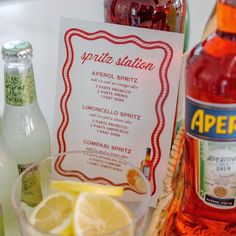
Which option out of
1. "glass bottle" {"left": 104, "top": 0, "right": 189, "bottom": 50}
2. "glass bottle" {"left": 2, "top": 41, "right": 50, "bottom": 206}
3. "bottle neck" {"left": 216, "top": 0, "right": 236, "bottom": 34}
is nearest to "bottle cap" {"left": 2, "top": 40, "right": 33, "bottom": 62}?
"glass bottle" {"left": 2, "top": 41, "right": 50, "bottom": 206}

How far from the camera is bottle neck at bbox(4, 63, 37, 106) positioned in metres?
0.65

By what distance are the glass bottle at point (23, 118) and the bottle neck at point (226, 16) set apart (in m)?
0.23

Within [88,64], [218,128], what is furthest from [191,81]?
[88,64]

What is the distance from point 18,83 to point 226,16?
26 centimetres

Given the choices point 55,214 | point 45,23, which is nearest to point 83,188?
point 55,214

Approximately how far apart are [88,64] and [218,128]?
21cm

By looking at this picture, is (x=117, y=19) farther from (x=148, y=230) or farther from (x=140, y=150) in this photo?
(x=148, y=230)

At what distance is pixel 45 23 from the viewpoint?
42.1 inches

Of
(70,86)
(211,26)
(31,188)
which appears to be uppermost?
(211,26)

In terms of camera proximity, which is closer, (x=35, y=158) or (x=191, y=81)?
(x=191, y=81)

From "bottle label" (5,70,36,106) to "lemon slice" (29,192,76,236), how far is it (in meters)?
0.13

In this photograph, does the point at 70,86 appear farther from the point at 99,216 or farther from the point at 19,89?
the point at 99,216

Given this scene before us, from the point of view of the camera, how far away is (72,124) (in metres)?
0.71

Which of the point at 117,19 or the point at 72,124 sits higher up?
the point at 117,19
